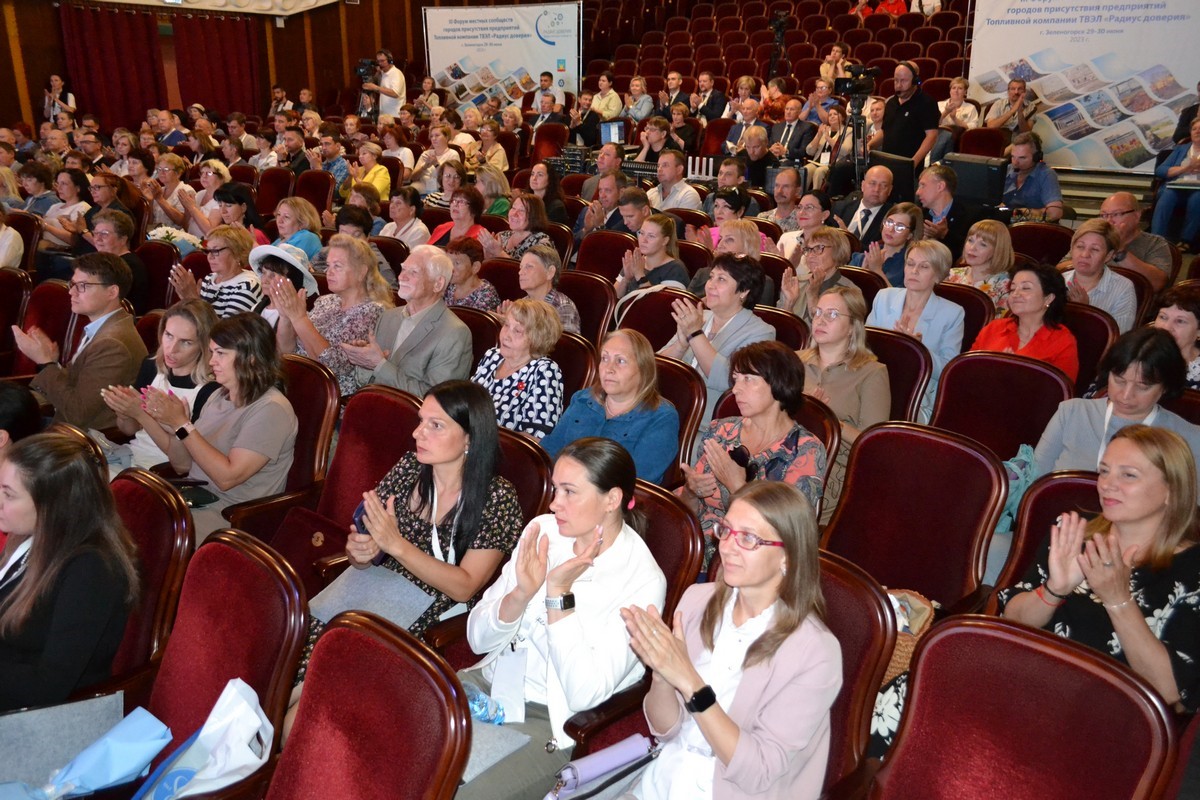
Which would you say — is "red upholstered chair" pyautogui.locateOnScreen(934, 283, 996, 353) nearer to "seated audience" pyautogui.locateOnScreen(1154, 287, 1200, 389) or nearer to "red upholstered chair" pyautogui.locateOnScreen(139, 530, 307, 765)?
"seated audience" pyautogui.locateOnScreen(1154, 287, 1200, 389)

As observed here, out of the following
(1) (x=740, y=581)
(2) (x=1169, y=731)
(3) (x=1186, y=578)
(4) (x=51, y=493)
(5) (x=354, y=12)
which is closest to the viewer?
(2) (x=1169, y=731)

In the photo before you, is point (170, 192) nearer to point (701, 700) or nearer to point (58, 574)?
point (58, 574)

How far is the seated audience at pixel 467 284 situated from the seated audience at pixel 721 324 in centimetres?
123

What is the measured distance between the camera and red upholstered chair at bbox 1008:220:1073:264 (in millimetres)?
5348

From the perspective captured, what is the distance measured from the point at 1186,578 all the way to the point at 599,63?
41.2ft

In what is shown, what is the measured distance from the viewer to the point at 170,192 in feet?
24.0

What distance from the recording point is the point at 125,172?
8977 millimetres

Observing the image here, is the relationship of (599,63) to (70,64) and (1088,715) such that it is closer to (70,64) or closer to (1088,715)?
(70,64)

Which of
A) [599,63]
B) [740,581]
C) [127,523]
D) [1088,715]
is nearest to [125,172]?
[599,63]

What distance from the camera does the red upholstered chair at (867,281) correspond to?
4500 mm

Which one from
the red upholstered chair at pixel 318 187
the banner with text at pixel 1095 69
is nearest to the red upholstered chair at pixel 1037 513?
the red upholstered chair at pixel 318 187

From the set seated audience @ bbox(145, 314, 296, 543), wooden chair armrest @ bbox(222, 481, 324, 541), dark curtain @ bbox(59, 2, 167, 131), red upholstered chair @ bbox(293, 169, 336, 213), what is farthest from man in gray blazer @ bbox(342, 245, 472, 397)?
dark curtain @ bbox(59, 2, 167, 131)

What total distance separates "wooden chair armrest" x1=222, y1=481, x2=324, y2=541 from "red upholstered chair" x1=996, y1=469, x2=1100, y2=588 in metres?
2.11

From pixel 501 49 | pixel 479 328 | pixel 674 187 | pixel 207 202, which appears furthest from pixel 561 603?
pixel 501 49
